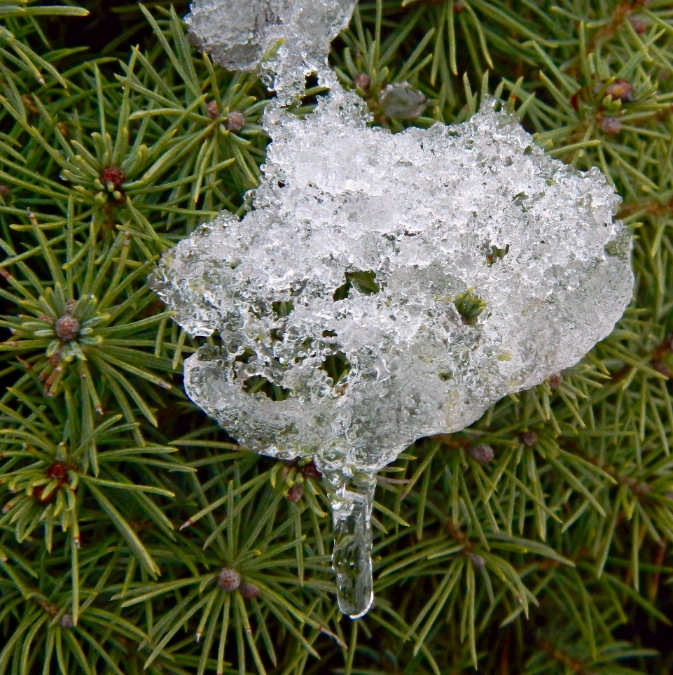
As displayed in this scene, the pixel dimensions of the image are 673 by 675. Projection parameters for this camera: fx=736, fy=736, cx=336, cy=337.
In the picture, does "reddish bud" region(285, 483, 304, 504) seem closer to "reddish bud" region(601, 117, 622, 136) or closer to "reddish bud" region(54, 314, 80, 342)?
"reddish bud" region(54, 314, 80, 342)

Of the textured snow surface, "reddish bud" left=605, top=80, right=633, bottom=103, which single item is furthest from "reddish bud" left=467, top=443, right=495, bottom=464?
"reddish bud" left=605, top=80, right=633, bottom=103

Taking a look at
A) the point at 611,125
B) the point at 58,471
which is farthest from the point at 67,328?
the point at 611,125

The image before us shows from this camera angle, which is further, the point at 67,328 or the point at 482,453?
the point at 482,453

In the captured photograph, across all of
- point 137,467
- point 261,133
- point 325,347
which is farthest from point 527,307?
point 137,467

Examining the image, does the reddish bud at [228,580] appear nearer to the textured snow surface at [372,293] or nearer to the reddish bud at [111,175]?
→ the textured snow surface at [372,293]

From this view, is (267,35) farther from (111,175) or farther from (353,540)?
(353,540)

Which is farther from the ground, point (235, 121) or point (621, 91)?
point (621, 91)

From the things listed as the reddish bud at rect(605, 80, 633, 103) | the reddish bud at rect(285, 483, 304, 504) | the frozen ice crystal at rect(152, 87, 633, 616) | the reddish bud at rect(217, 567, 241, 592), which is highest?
the reddish bud at rect(605, 80, 633, 103)
